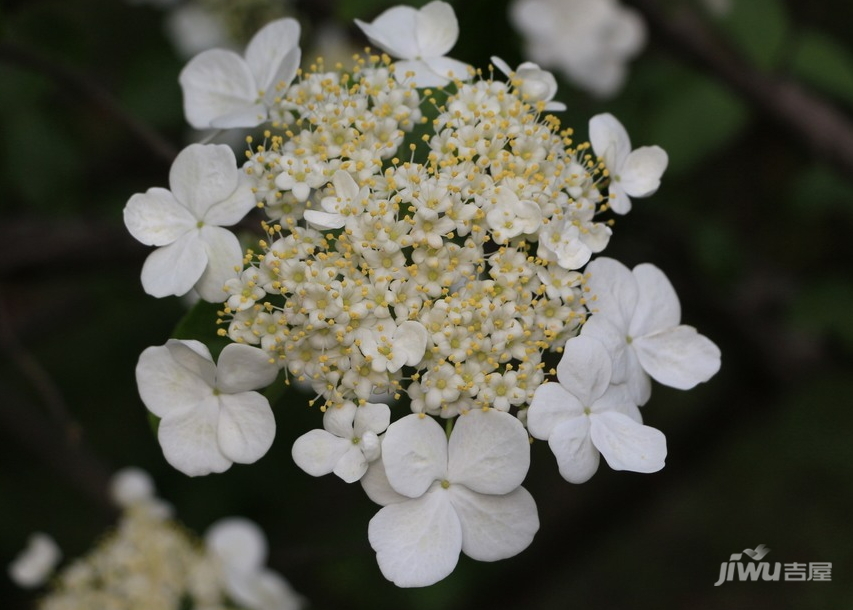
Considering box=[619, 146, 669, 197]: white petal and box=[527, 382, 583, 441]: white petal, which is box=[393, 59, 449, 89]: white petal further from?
box=[527, 382, 583, 441]: white petal

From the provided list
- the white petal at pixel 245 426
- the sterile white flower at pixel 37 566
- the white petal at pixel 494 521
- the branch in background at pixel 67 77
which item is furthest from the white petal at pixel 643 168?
the sterile white flower at pixel 37 566

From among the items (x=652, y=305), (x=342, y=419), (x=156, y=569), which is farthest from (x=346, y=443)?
(x=156, y=569)

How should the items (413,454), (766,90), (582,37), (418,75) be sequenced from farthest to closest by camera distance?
(582,37), (766,90), (418,75), (413,454)

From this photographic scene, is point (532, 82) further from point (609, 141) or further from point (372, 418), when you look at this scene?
point (372, 418)

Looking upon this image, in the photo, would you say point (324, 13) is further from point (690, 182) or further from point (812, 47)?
point (690, 182)

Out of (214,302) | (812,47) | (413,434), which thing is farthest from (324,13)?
(413,434)

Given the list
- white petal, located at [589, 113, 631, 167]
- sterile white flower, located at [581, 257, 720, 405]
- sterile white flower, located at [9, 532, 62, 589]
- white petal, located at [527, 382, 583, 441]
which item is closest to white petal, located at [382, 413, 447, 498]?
white petal, located at [527, 382, 583, 441]
